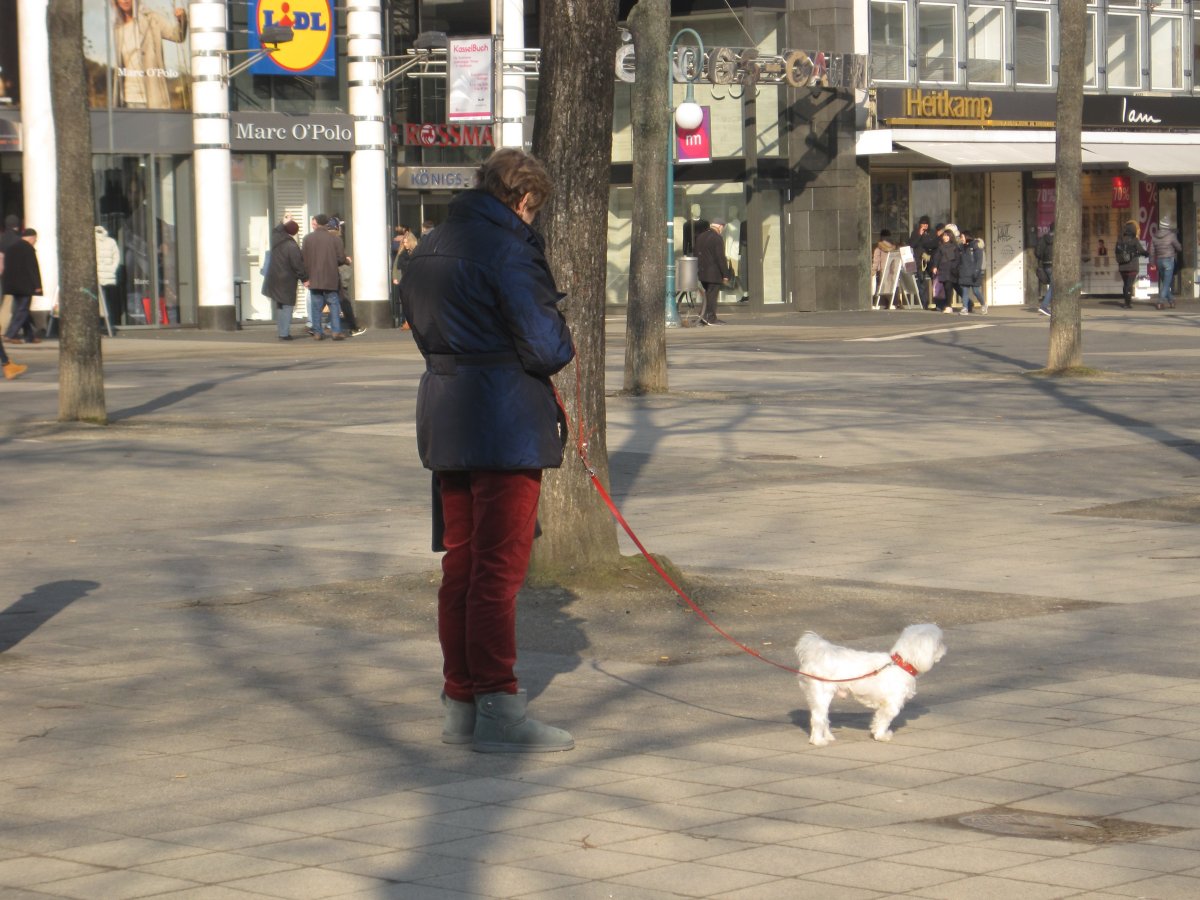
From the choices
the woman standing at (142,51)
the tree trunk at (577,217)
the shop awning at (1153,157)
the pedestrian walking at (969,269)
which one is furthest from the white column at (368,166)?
the tree trunk at (577,217)

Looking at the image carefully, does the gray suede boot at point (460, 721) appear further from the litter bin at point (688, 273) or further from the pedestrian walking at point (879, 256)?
the pedestrian walking at point (879, 256)

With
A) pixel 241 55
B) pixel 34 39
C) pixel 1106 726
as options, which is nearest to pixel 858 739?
pixel 1106 726

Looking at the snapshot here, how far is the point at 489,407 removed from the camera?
20.4 ft

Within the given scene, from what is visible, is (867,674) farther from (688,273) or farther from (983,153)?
(983,153)

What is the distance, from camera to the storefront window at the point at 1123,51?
156 feet

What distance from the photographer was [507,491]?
628cm

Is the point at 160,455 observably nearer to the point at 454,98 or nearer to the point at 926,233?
the point at 454,98

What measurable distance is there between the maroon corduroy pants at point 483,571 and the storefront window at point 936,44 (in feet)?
128

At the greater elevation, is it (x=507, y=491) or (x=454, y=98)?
(x=454, y=98)

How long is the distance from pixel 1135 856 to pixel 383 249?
33.7 meters

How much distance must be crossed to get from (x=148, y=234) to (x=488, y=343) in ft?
101

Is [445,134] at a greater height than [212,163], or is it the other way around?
[445,134]

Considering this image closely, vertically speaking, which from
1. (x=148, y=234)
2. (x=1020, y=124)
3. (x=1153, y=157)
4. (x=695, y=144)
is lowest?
(x=148, y=234)

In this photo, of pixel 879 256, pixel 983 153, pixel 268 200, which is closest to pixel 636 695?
pixel 268 200
